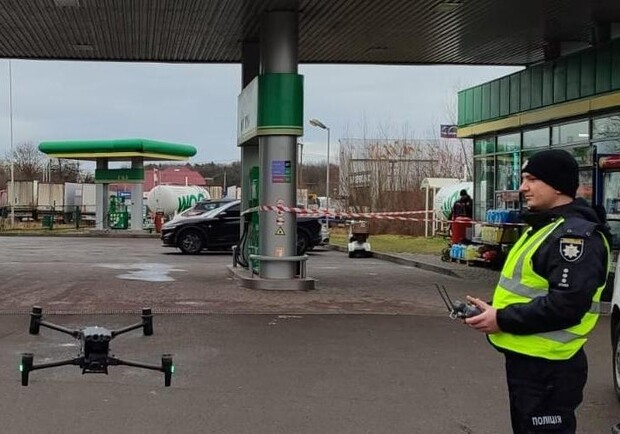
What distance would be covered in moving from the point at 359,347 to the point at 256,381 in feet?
6.51

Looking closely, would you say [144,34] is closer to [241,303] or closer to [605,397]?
[241,303]

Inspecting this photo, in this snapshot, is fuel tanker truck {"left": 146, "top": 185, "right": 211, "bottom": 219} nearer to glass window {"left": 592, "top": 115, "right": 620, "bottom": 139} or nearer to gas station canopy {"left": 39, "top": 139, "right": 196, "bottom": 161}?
gas station canopy {"left": 39, "top": 139, "right": 196, "bottom": 161}

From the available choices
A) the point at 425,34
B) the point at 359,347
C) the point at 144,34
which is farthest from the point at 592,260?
the point at 144,34

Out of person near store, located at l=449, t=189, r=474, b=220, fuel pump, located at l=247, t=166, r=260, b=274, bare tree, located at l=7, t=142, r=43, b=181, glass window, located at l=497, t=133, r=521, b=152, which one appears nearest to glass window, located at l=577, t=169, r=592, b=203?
glass window, located at l=497, t=133, r=521, b=152

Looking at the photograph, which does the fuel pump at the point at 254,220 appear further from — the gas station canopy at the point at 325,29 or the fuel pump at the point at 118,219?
the fuel pump at the point at 118,219

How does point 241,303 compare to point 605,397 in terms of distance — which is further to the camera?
point 241,303

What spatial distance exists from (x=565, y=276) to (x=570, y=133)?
13.1 metres

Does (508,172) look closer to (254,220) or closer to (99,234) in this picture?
(254,220)

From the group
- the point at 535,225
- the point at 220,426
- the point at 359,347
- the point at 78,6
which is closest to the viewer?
the point at 535,225

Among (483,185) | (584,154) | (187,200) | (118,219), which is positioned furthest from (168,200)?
(584,154)

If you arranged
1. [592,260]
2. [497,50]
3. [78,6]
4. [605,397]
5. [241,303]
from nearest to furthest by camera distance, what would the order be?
1. [592,260]
2. [605,397]
3. [241,303]
4. [78,6]
5. [497,50]

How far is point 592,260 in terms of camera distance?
3279 millimetres

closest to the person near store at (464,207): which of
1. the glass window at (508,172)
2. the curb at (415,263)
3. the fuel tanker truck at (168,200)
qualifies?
the curb at (415,263)

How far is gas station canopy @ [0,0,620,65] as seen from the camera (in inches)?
581
